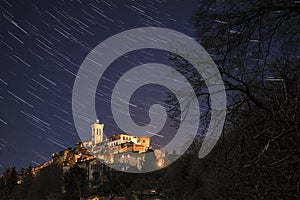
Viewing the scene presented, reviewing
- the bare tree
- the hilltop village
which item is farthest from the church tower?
the bare tree

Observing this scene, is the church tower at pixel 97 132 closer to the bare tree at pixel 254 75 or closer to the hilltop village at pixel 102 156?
the hilltop village at pixel 102 156

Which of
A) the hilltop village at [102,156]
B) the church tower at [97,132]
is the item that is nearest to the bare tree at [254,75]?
the hilltop village at [102,156]

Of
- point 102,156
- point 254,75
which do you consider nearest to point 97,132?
point 102,156

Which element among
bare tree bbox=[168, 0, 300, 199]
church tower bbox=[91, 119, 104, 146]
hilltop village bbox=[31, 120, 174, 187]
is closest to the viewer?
bare tree bbox=[168, 0, 300, 199]

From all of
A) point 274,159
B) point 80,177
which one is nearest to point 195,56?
point 274,159

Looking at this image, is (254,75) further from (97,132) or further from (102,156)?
(97,132)

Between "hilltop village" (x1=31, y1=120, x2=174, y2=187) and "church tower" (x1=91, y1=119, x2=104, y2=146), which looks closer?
"hilltop village" (x1=31, y1=120, x2=174, y2=187)

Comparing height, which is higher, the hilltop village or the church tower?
the church tower

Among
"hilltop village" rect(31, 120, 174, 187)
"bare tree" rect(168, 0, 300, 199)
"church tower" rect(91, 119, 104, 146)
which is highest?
"church tower" rect(91, 119, 104, 146)

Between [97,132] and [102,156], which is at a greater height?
[97,132]

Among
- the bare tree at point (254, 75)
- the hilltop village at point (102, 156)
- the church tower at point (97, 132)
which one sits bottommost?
the bare tree at point (254, 75)

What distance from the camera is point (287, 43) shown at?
10.7 ft

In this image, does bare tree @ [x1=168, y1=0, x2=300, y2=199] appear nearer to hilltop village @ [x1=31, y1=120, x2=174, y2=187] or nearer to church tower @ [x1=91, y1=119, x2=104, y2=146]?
hilltop village @ [x1=31, y1=120, x2=174, y2=187]

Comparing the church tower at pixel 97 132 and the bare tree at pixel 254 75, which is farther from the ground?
the church tower at pixel 97 132
